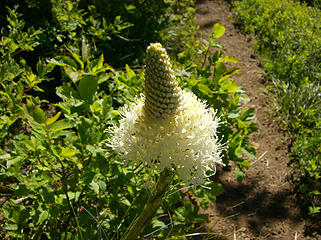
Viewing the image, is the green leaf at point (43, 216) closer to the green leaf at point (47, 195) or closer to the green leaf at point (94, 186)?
the green leaf at point (47, 195)

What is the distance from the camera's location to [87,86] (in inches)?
65.9

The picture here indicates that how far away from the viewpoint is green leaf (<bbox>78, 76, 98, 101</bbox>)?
65.3 inches

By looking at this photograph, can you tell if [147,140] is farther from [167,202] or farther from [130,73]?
[167,202]

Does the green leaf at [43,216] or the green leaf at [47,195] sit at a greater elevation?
the green leaf at [47,195]

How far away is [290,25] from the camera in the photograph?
17.4 feet

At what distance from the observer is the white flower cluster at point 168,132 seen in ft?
4.61

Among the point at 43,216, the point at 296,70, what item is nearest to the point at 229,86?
the point at 43,216

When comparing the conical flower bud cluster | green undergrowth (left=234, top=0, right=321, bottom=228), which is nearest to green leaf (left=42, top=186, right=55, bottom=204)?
the conical flower bud cluster

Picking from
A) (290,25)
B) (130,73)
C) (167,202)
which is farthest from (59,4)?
(290,25)

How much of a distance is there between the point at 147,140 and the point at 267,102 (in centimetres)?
316

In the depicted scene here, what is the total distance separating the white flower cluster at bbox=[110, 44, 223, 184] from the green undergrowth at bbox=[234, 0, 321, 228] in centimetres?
200

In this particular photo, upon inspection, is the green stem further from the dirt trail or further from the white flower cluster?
the dirt trail

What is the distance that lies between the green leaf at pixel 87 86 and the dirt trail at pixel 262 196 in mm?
1336

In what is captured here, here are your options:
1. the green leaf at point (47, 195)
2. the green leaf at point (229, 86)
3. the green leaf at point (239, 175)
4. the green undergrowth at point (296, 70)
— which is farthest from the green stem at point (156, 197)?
the green undergrowth at point (296, 70)
